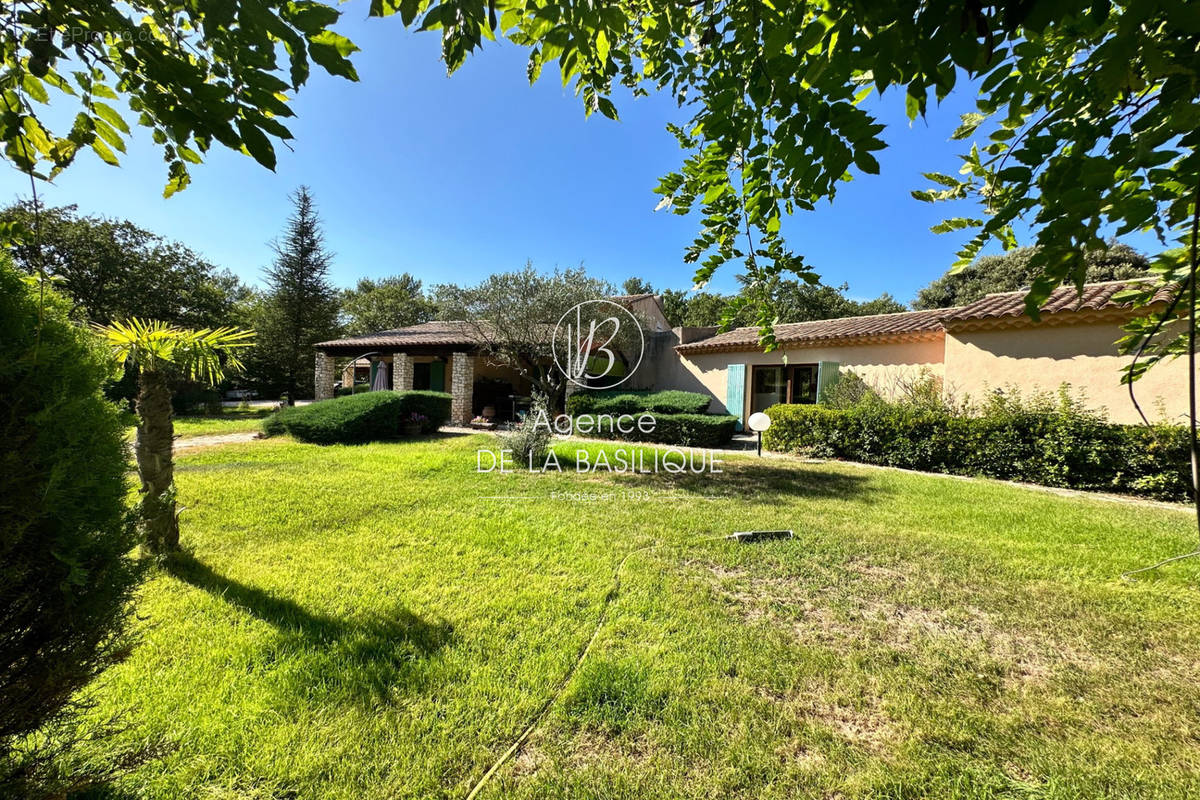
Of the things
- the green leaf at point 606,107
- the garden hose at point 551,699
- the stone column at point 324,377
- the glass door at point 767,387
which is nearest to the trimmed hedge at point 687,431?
the glass door at point 767,387

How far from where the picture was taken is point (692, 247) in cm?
237

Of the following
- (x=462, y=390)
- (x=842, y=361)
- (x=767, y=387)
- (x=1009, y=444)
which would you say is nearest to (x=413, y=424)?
(x=462, y=390)

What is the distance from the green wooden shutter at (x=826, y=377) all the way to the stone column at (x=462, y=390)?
10820 mm

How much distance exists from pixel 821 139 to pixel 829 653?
108 inches

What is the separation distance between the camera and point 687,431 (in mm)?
11141

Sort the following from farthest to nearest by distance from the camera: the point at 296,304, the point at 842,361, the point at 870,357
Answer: the point at 296,304 → the point at 842,361 → the point at 870,357

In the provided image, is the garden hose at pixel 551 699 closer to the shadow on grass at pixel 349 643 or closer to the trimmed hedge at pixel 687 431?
the shadow on grass at pixel 349 643

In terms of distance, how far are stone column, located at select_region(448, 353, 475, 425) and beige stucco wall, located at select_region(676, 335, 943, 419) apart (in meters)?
7.58

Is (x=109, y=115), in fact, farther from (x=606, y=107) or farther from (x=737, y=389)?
(x=737, y=389)

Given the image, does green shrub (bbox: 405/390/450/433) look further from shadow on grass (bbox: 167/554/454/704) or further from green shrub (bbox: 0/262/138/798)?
green shrub (bbox: 0/262/138/798)

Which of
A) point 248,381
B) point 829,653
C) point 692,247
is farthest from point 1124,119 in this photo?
point 248,381

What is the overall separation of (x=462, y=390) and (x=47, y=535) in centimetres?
1331

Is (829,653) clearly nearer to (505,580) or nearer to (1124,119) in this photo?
(505,580)

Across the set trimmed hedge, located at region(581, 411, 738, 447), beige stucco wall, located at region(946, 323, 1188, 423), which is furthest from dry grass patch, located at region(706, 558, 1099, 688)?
trimmed hedge, located at region(581, 411, 738, 447)
